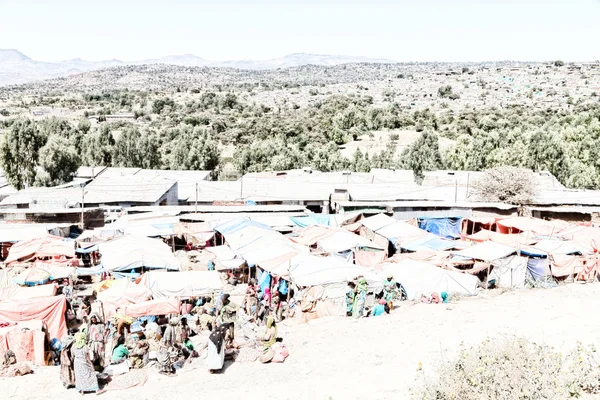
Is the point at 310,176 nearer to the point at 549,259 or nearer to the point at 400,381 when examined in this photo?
the point at 549,259

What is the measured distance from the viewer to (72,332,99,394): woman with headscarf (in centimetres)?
874

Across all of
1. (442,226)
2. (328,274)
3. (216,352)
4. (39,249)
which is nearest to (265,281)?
(328,274)

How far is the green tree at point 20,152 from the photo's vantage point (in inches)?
1454

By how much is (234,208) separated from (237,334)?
48.1ft

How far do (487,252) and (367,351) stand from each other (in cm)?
730

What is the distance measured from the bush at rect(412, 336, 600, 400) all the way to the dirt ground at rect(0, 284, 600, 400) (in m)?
1.16

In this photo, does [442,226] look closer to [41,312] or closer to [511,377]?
[41,312]

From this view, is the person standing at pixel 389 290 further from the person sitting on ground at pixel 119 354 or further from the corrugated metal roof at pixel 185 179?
the corrugated metal roof at pixel 185 179

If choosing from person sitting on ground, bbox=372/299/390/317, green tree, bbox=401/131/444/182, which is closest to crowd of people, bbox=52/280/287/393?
person sitting on ground, bbox=372/299/390/317

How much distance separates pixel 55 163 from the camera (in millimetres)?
39219

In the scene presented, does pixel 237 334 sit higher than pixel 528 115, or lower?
lower

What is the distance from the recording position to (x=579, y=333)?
10344mm

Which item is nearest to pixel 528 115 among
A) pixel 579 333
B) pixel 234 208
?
pixel 234 208

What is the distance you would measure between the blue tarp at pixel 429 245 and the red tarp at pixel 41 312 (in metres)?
11.0
